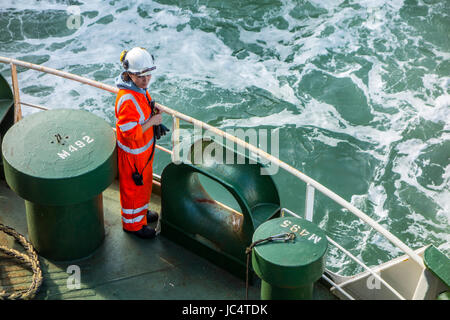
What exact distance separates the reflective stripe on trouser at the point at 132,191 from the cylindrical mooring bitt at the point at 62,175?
0.14 m

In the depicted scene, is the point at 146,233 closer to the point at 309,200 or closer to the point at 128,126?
the point at 128,126

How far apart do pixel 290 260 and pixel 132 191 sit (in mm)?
1701

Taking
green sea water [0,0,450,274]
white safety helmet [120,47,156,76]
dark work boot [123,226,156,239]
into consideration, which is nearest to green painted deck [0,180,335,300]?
dark work boot [123,226,156,239]

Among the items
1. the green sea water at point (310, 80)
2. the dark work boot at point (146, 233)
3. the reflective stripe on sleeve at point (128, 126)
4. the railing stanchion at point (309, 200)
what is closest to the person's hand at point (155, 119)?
the reflective stripe on sleeve at point (128, 126)

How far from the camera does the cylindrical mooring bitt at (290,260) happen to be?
344 centimetres

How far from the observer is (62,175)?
13.2 ft

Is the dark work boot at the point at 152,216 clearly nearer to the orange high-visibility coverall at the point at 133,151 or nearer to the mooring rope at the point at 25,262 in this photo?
the orange high-visibility coverall at the point at 133,151

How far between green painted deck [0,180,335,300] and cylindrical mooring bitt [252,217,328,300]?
74 cm

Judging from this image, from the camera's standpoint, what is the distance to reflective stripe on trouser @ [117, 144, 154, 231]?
4.49 metres

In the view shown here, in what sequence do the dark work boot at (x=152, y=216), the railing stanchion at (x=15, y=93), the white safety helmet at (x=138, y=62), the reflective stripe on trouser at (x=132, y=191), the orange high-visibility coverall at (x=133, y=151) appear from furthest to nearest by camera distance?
the railing stanchion at (x=15, y=93)
the dark work boot at (x=152, y=216)
the reflective stripe on trouser at (x=132, y=191)
the orange high-visibility coverall at (x=133, y=151)
the white safety helmet at (x=138, y=62)

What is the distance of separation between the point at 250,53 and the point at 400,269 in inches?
400

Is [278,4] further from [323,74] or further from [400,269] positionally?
[400,269]
